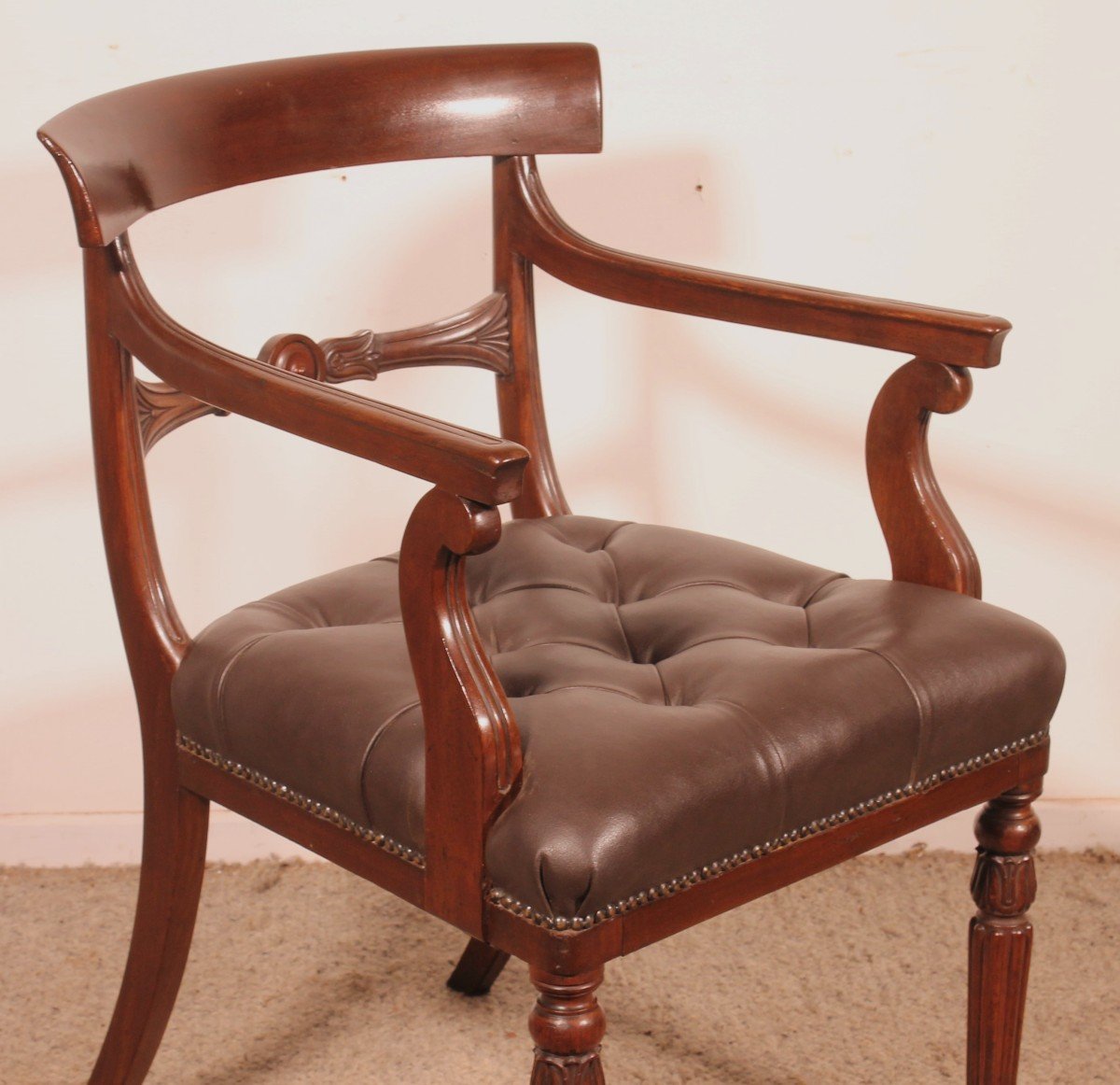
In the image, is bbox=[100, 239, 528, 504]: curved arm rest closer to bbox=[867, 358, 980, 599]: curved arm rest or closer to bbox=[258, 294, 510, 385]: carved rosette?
bbox=[258, 294, 510, 385]: carved rosette

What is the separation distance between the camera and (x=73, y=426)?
1.90 meters

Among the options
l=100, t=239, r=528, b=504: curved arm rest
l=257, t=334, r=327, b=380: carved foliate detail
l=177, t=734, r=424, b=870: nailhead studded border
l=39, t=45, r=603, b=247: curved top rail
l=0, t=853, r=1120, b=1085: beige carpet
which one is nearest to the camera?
l=100, t=239, r=528, b=504: curved arm rest

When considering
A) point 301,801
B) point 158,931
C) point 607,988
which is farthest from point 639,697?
point 607,988

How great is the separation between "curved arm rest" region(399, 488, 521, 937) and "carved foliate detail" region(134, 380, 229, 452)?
12.5 inches

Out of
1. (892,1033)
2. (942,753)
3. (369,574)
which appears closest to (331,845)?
(369,574)

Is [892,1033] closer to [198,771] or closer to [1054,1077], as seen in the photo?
[1054,1077]

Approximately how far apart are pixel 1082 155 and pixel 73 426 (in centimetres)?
121

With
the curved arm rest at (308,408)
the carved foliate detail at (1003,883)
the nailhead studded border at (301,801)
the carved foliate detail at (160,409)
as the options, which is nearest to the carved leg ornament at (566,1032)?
the nailhead studded border at (301,801)

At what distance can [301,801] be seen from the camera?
1.16m

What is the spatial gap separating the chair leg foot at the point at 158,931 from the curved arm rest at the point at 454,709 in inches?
13.8

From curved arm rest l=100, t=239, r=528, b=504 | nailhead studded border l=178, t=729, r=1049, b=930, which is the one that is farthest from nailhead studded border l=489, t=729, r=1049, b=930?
curved arm rest l=100, t=239, r=528, b=504

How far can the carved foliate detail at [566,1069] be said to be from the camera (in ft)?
3.28

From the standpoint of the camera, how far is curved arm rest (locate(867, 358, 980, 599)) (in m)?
1.32

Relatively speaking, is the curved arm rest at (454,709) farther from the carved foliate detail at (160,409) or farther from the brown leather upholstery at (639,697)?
the carved foliate detail at (160,409)
